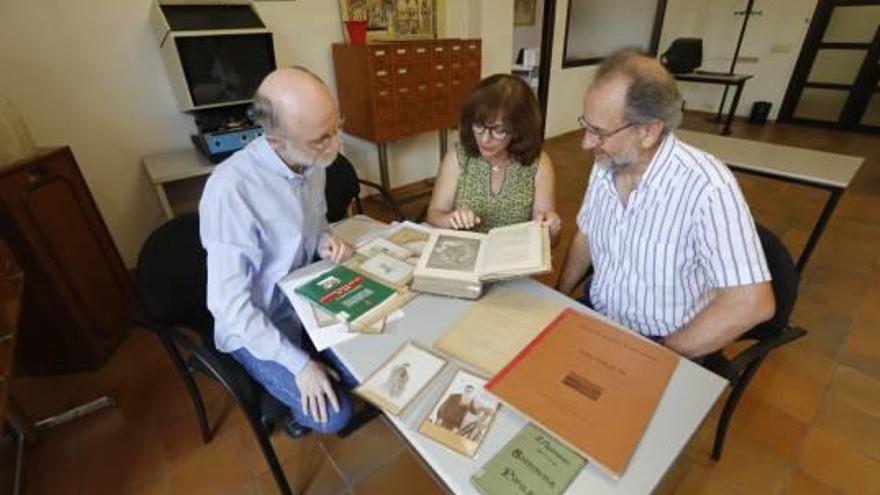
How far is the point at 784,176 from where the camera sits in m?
1.96

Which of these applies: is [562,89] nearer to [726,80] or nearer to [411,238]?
[726,80]

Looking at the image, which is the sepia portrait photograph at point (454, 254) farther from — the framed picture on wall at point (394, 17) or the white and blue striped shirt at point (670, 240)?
the framed picture on wall at point (394, 17)

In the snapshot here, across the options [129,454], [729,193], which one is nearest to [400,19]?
[729,193]

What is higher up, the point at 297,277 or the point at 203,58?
the point at 203,58

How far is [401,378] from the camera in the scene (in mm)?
802

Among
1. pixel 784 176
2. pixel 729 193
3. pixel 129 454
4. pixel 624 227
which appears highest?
pixel 729 193

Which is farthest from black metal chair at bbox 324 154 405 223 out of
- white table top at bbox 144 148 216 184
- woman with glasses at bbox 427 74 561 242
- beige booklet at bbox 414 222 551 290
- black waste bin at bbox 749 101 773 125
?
black waste bin at bbox 749 101 773 125

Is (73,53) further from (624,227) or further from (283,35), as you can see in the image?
(624,227)

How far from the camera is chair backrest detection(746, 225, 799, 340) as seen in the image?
1063mm

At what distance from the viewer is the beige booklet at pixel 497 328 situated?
85cm

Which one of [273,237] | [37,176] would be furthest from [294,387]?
[37,176]

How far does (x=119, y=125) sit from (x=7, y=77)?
1.51 ft

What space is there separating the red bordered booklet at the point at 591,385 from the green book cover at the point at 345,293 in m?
0.36

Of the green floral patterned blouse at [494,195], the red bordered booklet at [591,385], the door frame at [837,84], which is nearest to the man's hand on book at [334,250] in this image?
the green floral patterned blouse at [494,195]
